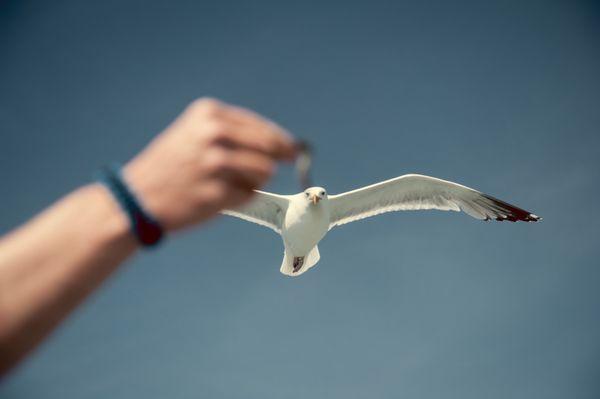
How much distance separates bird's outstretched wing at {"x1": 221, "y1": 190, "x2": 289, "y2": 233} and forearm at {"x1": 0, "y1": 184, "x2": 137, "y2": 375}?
926 cm

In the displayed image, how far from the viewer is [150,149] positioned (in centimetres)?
100

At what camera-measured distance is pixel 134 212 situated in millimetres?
888

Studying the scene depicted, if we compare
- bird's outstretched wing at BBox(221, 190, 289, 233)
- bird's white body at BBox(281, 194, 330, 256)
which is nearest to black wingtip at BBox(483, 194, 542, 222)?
bird's white body at BBox(281, 194, 330, 256)

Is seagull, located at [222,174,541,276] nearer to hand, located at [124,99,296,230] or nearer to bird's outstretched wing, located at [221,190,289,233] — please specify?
bird's outstretched wing, located at [221,190,289,233]

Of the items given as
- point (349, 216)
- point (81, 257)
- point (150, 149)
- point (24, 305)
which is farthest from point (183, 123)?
point (349, 216)

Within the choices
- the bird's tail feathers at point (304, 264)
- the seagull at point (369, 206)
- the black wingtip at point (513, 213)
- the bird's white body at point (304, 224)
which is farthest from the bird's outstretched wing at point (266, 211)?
the black wingtip at point (513, 213)

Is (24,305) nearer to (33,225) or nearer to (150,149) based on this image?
(33,225)

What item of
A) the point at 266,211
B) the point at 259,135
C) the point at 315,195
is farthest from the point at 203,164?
the point at 266,211

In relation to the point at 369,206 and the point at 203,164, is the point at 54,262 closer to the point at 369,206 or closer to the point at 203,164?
the point at 203,164

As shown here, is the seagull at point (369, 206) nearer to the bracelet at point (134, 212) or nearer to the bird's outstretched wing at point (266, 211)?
the bird's outstretched wing at point (266, 211)

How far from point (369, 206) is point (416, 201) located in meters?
1.05

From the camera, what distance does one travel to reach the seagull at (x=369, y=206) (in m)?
10.3

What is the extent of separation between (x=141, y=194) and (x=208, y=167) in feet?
0.45

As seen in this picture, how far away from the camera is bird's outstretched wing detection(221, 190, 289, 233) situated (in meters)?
10.3
